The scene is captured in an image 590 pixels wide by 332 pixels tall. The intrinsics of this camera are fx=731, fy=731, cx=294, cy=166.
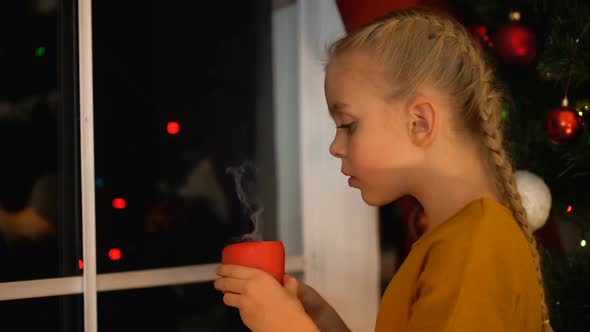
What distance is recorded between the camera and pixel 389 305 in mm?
1125

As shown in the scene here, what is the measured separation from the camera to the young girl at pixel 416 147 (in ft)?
3.59

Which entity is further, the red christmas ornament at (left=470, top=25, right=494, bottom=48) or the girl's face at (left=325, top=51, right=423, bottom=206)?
the red christmas ornament at (left=470, top=25, right=494, bottom=48)

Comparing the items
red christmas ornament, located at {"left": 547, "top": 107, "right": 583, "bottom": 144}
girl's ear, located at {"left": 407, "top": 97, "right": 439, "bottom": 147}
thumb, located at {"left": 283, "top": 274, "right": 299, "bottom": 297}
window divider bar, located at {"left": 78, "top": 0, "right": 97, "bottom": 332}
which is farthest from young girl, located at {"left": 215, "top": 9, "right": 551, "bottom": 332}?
window divider bar, located at {"left": 78, "top": 0, "right": 97, "bottom": 332}

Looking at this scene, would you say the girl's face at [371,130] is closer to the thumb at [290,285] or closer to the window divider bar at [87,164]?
the thumb at [290,285]

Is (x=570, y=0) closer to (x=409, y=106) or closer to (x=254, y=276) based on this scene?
(x=409, y=106)

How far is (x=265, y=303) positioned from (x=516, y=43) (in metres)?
0.86

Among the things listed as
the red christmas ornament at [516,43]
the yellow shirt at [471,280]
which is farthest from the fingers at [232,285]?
the red christmas ornament at [516,43]

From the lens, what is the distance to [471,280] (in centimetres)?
96

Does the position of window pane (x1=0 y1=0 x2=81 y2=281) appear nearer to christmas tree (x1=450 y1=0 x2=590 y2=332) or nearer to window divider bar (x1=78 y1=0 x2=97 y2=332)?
window divider bar (x1=78 y1=0 x2=97 y2=332)

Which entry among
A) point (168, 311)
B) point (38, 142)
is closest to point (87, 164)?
point (38, 142)

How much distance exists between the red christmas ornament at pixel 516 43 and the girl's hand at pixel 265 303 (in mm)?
813

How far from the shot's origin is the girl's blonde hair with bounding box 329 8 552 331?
112cm

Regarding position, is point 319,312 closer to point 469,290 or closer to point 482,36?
point 469,290

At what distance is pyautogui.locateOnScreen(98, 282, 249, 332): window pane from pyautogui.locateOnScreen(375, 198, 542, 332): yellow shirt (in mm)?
760
